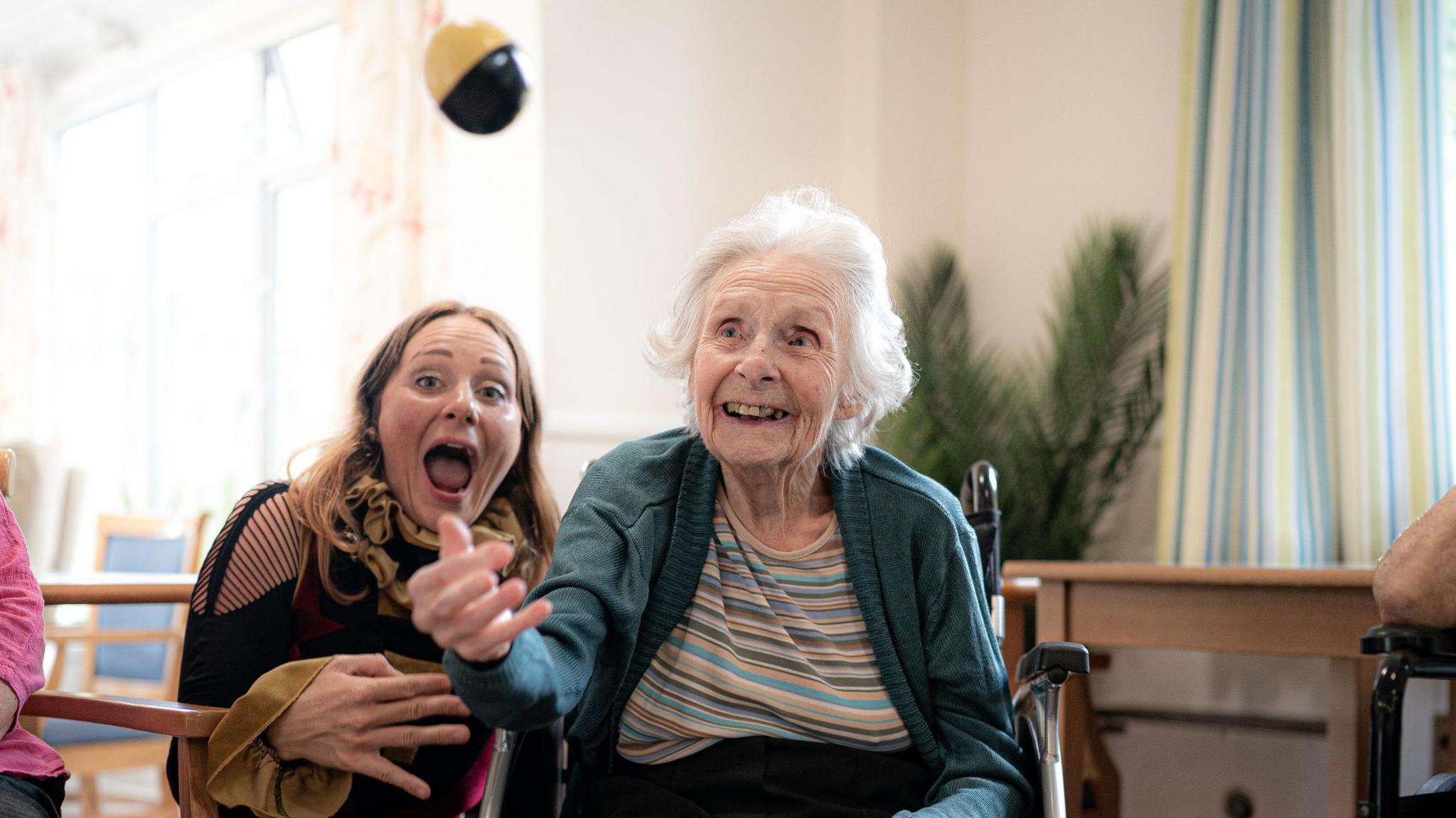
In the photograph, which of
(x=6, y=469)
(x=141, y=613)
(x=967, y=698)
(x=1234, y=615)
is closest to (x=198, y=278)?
(x=141, y=613)

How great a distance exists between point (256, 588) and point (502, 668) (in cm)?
65

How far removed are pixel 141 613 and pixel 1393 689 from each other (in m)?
3.80

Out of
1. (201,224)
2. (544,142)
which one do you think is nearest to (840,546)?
(544,142)

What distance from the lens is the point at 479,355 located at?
1.89 m

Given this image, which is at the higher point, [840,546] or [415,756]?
[840,546]

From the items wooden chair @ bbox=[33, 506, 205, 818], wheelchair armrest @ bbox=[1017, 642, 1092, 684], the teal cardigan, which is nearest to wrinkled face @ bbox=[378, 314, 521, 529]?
the teal cardigan

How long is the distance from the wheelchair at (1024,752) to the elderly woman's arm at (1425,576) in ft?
1.24

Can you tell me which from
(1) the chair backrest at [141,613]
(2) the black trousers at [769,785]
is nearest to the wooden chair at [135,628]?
(1) the chair backrest at [141,613]

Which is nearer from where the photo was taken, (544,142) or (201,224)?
(544,142)

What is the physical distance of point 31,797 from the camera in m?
1.57

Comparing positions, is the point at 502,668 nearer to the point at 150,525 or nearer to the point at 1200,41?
the point at 1200,41

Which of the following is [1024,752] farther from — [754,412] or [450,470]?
[450,470]

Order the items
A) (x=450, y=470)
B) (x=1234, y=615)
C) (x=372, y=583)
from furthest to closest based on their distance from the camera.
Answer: (x=1234, y=615)
(x=450, y=470)
(x=372, y=583)

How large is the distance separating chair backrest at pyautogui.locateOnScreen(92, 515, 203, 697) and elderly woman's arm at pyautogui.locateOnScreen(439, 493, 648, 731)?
2792mm
